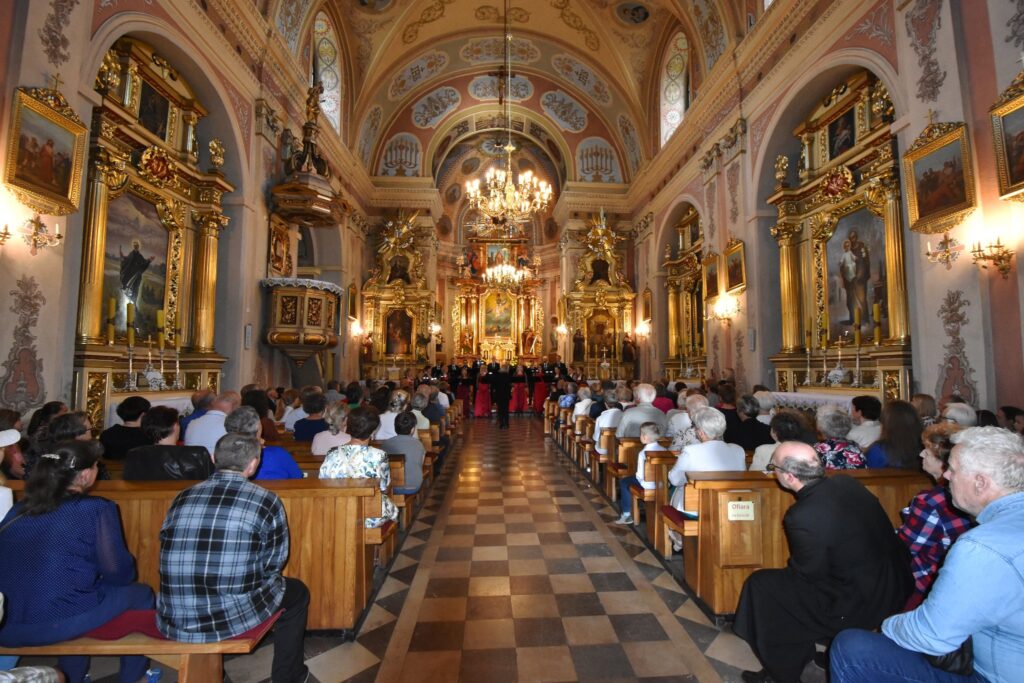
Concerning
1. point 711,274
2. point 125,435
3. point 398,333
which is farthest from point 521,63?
point 125,435

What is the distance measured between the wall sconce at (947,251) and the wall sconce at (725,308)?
4782 millimetres

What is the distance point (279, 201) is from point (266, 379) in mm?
3125

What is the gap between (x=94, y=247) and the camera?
6.09 m

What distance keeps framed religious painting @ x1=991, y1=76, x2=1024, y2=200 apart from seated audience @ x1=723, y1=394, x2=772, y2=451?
8.80ft

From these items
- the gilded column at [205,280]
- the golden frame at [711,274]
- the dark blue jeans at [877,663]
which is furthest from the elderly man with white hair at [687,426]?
the gilded column at [205,280]

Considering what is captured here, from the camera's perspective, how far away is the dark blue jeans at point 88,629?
199 centimetres

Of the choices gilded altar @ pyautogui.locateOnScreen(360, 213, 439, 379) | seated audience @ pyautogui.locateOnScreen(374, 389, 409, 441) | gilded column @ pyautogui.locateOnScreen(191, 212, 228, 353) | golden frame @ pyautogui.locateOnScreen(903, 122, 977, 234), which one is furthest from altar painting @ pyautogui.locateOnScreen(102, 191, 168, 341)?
golden frame @ pyautogui.locateOnScreen(903, 122, 977, 234)

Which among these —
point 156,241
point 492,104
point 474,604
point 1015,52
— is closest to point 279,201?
point 156,241

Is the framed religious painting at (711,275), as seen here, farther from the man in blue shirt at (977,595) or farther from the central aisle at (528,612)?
the man in blue shirt at (977,595)

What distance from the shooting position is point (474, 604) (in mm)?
3408

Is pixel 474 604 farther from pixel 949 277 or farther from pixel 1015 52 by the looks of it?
pixel 1015 52

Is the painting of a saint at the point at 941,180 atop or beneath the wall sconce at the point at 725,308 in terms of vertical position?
atop

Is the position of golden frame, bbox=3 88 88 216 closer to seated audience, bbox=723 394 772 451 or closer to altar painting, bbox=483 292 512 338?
seated audience, bbox=723 394 772 451

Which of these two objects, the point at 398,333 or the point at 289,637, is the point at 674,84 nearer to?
the point at 398,333
